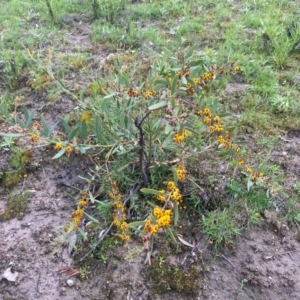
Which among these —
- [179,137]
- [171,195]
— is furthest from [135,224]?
[179,137]

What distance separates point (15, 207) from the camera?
280cm

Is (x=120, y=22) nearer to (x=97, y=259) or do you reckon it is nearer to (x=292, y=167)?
(x=292, y=167)

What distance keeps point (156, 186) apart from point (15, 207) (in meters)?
1.00

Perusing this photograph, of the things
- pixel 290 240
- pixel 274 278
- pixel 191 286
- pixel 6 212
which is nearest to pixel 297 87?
pixel 290 240

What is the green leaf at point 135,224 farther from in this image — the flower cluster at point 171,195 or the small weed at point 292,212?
the small weed at point 292,212

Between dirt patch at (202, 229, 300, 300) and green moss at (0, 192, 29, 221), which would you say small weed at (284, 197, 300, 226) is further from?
green moss at (0, 192, 29, 221)

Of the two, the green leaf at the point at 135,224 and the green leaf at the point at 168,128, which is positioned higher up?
the green leaf at the point at 168,128

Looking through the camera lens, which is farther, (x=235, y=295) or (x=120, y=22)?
(x=120, y=22)

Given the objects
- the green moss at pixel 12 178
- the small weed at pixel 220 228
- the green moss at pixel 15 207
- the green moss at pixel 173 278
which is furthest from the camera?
the green moss at pixel 12 178

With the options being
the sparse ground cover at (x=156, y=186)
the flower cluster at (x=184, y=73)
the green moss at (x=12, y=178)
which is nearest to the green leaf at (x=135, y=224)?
the sparse ground cover at (x=156, y=186)

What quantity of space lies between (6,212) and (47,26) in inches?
107

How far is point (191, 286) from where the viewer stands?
93.6 inches

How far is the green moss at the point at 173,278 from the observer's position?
7.79ft

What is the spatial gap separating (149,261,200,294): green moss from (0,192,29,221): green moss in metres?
1.00
